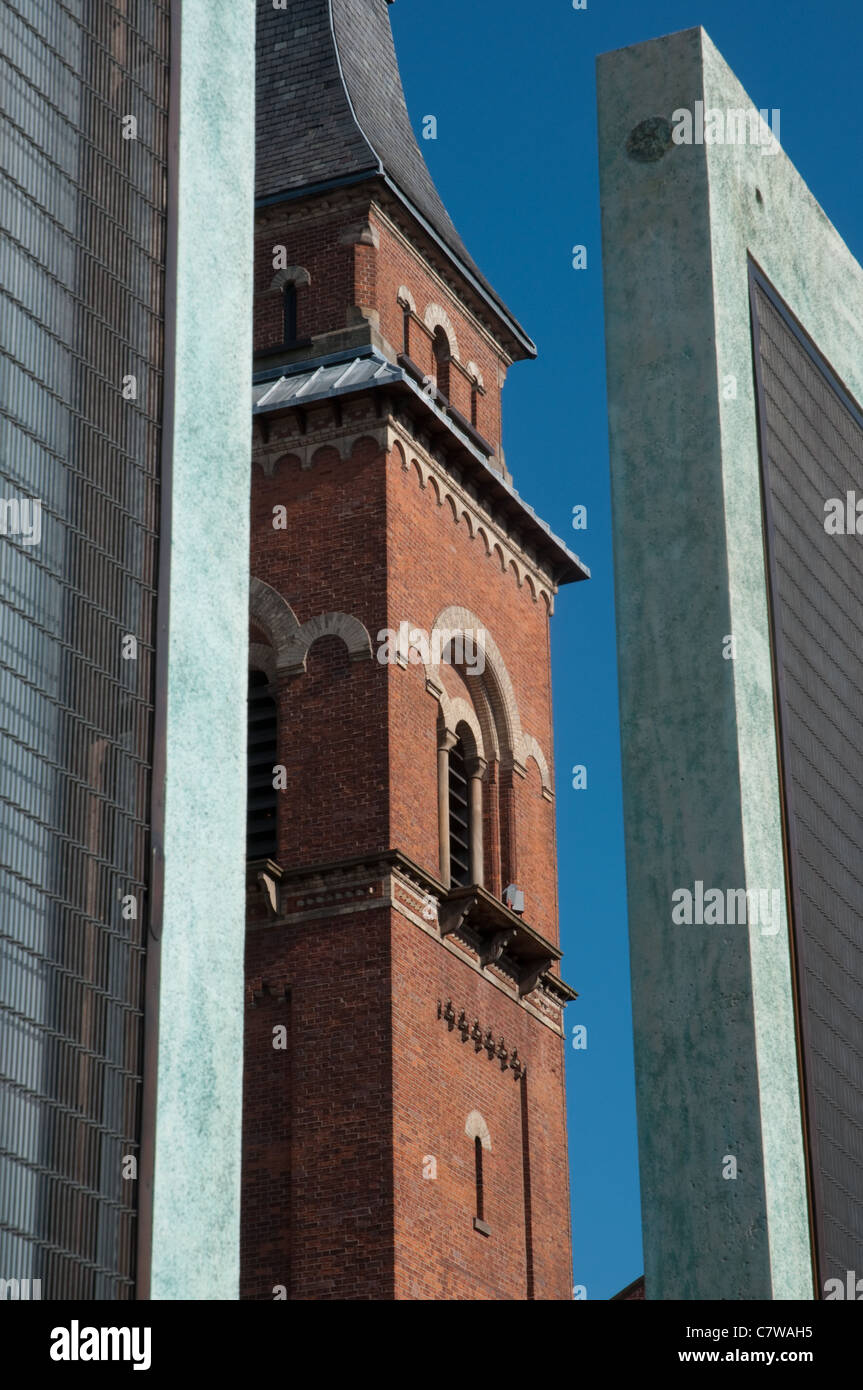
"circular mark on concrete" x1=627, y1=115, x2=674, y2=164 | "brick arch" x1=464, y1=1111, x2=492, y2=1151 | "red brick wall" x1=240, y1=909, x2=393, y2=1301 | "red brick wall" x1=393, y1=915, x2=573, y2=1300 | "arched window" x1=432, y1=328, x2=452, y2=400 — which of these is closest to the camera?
"circular mark on concrete" x1=627, y1=115, x2=674, y2=164

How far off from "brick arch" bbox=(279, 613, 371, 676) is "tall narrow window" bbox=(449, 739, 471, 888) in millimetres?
2399

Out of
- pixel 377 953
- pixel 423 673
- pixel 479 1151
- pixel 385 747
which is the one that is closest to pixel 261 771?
pixel 385 747

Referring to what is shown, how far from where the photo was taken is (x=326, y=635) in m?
33.6

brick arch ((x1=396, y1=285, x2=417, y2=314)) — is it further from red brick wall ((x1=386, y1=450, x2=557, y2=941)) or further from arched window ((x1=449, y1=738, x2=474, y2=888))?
arched window ((x1=449, y1=738, x2=474, y2=888))

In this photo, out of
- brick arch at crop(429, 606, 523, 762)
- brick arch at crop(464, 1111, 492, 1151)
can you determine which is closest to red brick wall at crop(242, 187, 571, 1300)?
brick arch at crop(464, 1111, 492, 1151)

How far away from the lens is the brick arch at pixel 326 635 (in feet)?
109

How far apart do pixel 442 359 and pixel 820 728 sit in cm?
2409

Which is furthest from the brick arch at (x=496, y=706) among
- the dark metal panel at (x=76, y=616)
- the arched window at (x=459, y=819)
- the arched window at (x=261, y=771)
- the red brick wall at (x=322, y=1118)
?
the dark metal panel at (x=76, y=616)

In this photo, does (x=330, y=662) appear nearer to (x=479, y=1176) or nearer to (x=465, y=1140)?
(x=465, y=1140)

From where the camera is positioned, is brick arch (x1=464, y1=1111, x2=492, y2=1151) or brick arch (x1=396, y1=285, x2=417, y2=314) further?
brick arch (x1=396, y1=285, x2=417, y2=314)

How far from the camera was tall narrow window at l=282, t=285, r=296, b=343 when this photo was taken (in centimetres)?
3603

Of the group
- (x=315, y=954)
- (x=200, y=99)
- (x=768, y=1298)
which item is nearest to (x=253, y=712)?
(x=315, y=954)

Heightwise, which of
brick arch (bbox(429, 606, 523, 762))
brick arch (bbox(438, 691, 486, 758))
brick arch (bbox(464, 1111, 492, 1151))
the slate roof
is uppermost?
the slate roof
